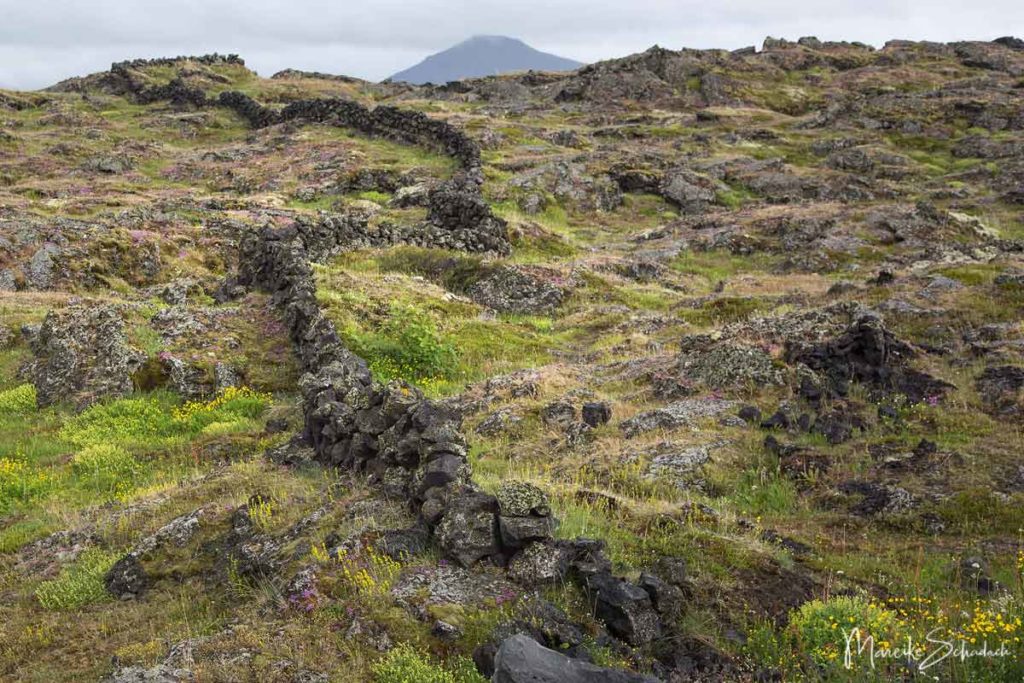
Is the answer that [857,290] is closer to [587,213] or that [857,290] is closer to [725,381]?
[725,381]

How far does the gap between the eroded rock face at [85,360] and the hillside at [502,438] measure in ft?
0.29

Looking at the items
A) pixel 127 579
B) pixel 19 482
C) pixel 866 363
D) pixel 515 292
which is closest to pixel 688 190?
pixel 515 292

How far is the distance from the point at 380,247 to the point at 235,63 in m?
95.7

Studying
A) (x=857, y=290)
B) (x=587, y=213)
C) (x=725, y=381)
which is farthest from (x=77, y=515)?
(x=587, y=213)

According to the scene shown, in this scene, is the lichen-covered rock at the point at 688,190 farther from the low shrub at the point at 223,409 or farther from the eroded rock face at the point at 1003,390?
the low shrub at the point at 223,409

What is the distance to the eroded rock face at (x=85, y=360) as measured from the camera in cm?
1811

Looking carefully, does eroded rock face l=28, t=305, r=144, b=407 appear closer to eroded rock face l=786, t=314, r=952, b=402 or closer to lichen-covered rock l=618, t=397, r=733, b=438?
lichen-covered rock l=618, t=397, r=733, b=438

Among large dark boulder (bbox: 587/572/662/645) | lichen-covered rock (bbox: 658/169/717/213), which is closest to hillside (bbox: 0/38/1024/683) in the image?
large dark boulder (bbox: 587/572/662/645)

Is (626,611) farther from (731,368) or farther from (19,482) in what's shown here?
(19,482)

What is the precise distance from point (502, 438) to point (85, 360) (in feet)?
38.0

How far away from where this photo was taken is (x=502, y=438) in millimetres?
15625

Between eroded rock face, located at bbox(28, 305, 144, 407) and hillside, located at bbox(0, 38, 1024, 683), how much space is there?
9cm

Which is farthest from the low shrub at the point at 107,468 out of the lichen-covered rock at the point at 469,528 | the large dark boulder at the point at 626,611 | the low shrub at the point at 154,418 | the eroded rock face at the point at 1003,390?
the eroded rock face at the point at 1003,390

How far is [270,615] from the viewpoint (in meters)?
8.07
